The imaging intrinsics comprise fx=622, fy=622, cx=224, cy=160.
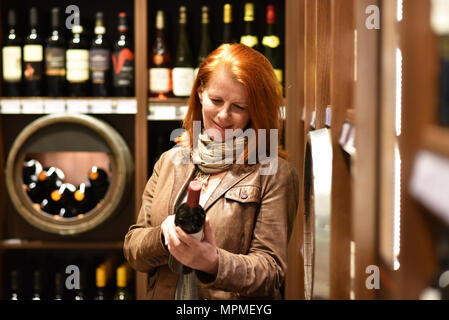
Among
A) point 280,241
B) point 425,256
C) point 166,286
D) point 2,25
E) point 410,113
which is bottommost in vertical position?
point 166,286

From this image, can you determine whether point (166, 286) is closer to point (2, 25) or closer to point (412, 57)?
point (412, 57)

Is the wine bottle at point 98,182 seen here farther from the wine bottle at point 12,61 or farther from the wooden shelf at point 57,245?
the wine bottle at point 12,61

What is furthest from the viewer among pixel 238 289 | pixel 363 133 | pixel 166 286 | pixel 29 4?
pixel 29 4

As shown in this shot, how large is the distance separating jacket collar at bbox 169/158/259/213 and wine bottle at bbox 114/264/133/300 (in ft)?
4.49

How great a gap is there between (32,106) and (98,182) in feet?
1.42

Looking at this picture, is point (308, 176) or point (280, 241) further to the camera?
point (308, 176)

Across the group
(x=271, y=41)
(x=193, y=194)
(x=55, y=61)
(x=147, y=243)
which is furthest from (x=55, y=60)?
(x=193, y=194)

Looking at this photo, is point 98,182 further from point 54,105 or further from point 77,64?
point 77,64

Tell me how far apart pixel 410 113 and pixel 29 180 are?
2.46m

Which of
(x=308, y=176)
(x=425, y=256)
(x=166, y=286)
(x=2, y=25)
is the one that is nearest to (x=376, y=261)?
(x=425, y=256)

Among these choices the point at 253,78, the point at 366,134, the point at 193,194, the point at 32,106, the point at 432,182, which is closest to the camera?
the point at 432,182

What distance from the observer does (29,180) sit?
109 inches

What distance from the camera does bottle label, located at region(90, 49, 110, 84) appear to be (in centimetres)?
270

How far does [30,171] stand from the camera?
2.80 metres
